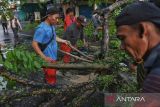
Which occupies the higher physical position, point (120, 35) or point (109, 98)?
point (120, 35)

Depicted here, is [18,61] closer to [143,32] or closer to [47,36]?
[47,36]

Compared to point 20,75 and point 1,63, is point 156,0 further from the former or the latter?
point 20,75

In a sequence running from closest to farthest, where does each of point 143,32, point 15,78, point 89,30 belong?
1. point 143,32
2. point 15,78
3. point 89,30

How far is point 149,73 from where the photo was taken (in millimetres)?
1776

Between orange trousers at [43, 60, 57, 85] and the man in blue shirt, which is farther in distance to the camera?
orange trousers at [43, 60, 57, 85]

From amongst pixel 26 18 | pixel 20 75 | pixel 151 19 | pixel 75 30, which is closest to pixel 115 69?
pixel 20 75

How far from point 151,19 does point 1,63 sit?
404 centimetres

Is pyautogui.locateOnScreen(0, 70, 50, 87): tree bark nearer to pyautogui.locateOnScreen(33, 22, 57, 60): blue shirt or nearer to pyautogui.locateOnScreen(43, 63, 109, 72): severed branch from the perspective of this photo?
pyautogui.locateOnScreen(43, 63, 109, 72): severed branch

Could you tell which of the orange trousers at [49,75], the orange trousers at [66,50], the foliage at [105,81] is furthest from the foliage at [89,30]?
the foliage at [105,81]

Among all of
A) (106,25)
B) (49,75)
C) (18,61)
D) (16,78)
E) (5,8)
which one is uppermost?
(5,8)

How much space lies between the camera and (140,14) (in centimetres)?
185

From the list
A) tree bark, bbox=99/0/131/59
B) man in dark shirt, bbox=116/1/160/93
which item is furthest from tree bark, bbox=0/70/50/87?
man in dark shirt, bbox=116/1/160/93

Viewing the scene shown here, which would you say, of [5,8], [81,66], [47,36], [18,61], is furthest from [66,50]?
[18,61]

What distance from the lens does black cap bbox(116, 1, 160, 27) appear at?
1.84m
